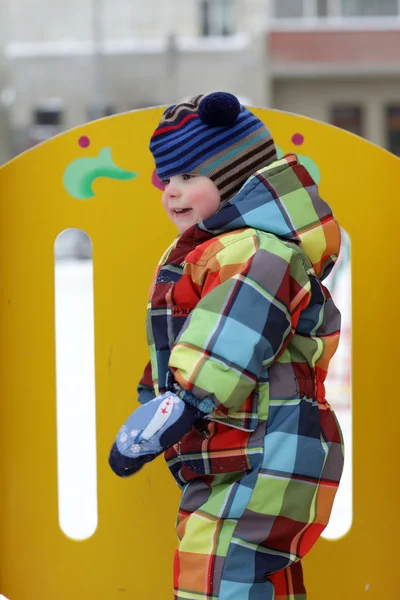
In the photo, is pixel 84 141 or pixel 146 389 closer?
pixel 146 389

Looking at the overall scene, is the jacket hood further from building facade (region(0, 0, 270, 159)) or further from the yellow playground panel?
building facade (region(0, 0, 270, 159))

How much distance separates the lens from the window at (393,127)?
16906mm

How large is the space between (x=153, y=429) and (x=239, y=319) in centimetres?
20

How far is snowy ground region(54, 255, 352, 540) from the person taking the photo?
2576 mm

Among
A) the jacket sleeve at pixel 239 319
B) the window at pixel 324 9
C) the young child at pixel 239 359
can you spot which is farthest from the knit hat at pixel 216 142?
the window at pixel 324 9

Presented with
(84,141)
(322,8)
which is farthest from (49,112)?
(84,141)

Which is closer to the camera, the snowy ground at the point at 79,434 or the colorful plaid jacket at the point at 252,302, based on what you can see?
the colorful plaid jacket at the point at 252,302

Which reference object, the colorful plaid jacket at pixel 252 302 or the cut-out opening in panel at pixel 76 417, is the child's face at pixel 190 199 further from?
the cut-out opening in panel at pixel 76 417

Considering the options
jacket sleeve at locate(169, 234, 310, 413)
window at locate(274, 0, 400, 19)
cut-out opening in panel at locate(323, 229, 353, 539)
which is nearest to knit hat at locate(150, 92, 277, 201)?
jacket sleeve at locate(169, 234, 310, 413)

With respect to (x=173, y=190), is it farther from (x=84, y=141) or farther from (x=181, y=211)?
(x=84, y=141)

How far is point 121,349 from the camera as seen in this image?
1.78 metres

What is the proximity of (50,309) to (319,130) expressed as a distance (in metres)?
0.68

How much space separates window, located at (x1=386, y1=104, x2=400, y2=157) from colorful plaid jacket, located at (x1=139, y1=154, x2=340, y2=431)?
Result: 53.3 feet

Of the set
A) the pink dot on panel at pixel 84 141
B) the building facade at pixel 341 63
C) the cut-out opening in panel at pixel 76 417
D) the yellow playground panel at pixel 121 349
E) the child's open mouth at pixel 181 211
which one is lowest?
the cut-out opening in panel at pixel 76 417
